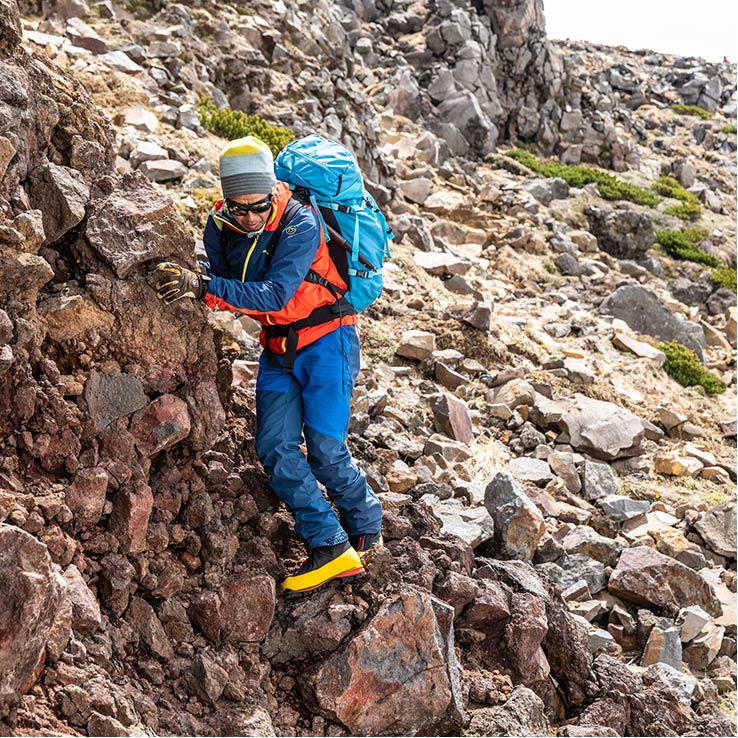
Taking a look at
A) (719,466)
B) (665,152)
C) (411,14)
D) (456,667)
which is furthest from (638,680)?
(665,152)

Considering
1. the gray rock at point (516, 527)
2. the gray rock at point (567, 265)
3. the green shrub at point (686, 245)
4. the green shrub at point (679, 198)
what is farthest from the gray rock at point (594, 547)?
the green shrub at point (679, 198)

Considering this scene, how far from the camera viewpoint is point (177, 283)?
A: 441 cm

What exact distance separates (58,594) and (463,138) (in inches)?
953

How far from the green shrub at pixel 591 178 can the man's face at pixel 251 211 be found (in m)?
21.7

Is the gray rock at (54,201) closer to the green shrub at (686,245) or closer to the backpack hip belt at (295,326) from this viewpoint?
the backpack hip belt at (295,326)

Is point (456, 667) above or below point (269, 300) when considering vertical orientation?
below

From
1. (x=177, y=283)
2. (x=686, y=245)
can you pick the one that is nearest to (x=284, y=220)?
(x=177, y=283)

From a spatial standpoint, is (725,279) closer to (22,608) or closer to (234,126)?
(234,126)

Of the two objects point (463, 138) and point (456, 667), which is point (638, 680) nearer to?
point (456, 667)

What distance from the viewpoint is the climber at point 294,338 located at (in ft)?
14.9

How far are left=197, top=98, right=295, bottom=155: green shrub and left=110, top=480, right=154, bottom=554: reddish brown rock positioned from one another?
10.2m

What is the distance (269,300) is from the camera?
4.55m

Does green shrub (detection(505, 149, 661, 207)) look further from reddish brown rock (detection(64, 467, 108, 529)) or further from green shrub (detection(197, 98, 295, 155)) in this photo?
reddish brown rock (detection(64, 467, 108, 529))

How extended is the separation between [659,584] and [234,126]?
1005 cm
